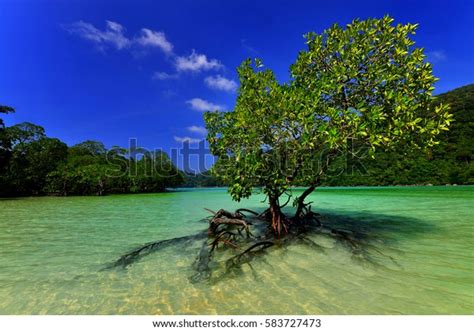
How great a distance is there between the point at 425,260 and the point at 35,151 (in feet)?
173

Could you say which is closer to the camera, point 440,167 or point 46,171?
point 46,171

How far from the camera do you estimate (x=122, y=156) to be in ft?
218

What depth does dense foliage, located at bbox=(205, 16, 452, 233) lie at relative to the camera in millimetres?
6641

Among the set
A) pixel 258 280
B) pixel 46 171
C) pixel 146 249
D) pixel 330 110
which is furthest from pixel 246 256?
pixel 46 171

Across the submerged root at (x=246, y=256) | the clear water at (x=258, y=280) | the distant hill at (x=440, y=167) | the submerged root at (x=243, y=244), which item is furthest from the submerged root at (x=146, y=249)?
the distant hill at (x=440, y=167)

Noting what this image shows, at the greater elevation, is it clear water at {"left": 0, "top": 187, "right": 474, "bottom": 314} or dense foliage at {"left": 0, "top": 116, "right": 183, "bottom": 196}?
dense foliage at {"left": 0, "top": 116, "right": 183, "bottom": 196}

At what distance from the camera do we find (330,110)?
6.43m

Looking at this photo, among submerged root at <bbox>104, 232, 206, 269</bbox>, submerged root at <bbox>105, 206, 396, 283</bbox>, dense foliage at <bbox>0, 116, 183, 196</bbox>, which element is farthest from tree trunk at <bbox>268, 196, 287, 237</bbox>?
dense foliage at <bbox>0, 116, 183, 196</bbox>

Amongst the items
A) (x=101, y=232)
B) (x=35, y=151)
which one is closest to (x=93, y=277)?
(x=101, y=232)

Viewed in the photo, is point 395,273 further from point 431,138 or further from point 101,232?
point 101,232

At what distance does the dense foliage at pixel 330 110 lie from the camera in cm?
664

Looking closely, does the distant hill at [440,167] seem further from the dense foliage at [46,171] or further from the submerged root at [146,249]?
the submerged root at [146,249]

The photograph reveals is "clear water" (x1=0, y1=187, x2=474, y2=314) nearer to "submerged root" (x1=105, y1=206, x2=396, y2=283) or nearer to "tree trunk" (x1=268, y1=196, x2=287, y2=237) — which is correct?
"submerged root" (x1=105, y1=206, x2=396, y2=283)

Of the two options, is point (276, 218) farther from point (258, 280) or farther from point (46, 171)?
point (46, 171)
